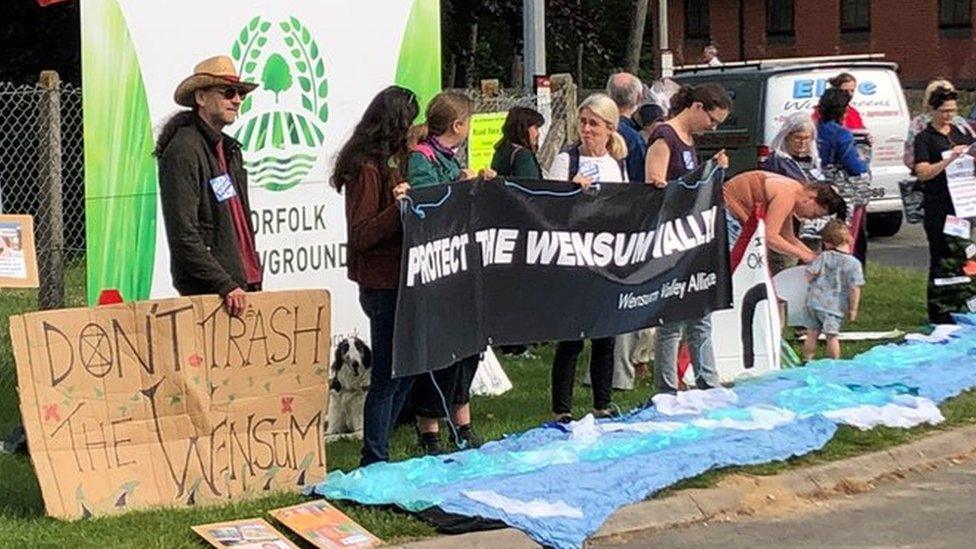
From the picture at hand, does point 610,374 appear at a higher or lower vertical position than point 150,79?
lower

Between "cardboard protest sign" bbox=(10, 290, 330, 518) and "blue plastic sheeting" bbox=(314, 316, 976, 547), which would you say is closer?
"cardboard protest sign" bbox=(10, 290, 330, 518)

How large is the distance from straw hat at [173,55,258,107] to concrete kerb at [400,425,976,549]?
6.95ft

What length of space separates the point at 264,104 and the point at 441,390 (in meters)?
1.72

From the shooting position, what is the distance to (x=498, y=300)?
8344 mm

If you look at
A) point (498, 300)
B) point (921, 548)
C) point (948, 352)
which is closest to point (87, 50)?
point (498, 300)

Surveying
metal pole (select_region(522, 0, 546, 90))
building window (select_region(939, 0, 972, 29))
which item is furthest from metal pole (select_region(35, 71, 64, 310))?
building window (select_region(939, 0, 972, 29))

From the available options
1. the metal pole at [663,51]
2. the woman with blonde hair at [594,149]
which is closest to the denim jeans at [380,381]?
the woman with blonde hair at [594,149]

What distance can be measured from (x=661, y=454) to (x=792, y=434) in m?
0.85

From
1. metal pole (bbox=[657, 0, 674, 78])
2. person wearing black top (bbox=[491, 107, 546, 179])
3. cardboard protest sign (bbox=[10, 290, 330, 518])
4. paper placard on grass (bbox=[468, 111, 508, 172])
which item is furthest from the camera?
metal pole (bbox=[657, 0, 674, 78])

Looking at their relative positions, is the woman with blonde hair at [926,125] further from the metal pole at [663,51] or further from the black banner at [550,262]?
the metal pole at [663,51]

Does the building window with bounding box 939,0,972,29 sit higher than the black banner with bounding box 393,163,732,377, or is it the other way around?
the building window with bounding box 939,0,972,29

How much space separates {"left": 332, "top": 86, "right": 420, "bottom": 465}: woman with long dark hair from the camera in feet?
24.4

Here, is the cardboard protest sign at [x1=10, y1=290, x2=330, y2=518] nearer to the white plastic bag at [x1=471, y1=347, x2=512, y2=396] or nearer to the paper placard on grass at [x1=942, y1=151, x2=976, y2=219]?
the white plastic bag at [x1=471, y1=347, x2=512, y2=396]

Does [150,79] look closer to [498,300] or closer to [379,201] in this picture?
[379,201]
